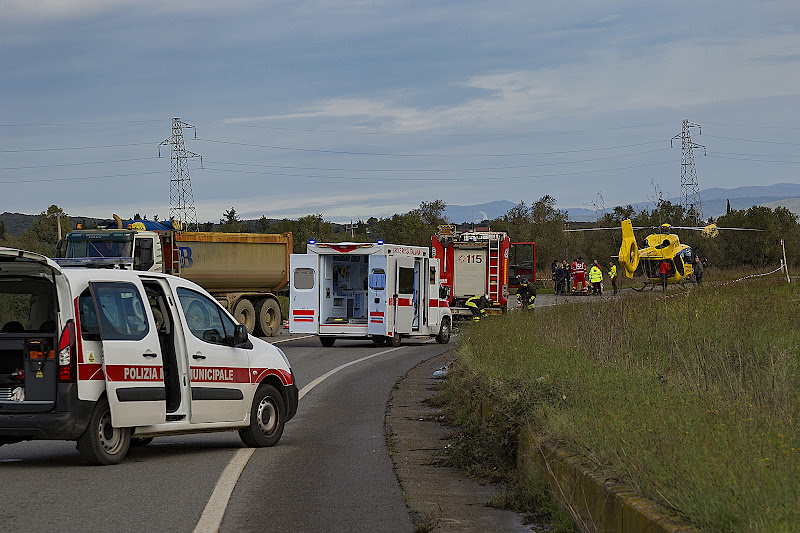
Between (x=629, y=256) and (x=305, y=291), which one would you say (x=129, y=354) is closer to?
(x=305, y=291)

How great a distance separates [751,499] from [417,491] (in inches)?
163

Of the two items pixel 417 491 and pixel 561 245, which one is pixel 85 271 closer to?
pixel 417 491

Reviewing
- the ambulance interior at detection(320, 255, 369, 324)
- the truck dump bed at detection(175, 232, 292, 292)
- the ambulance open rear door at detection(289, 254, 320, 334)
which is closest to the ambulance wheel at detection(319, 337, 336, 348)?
the ambulance interior at detection(320, 255, 369, 324)

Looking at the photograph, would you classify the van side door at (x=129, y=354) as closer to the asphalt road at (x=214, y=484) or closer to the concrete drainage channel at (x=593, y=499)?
the asphalt road at (x=214, y=484)

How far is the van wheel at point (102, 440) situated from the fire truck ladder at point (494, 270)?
79.5ft

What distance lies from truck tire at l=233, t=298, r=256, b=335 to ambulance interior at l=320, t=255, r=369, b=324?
14.0ft

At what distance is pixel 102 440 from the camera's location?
9.48 m

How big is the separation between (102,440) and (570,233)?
7237 cm

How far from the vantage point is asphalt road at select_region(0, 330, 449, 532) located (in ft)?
24.2

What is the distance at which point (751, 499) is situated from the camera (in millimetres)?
5020

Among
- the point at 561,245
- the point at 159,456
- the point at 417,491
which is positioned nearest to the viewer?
the point at 417,491

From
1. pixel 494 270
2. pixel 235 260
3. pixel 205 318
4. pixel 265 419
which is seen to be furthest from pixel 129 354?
pixel 494 270

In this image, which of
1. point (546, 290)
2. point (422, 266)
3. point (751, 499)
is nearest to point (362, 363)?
point (422, 266)

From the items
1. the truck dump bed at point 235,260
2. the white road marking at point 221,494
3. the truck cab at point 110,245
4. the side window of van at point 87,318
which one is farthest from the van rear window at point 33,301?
the truck dump bed at point 235,260
